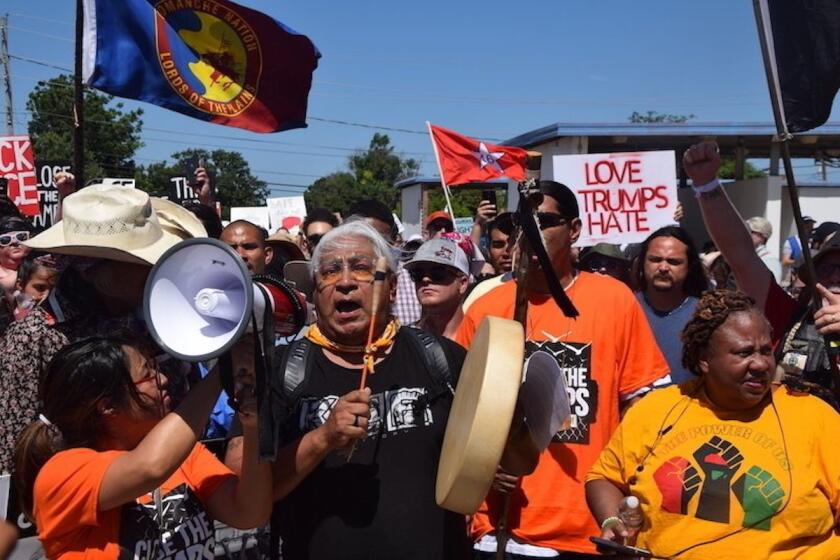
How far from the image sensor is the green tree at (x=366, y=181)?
6756cm

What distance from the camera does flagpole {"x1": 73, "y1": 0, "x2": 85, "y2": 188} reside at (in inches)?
184

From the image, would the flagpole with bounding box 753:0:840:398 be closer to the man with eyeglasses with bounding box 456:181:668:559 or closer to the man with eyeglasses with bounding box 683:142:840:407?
the man with eyeglasses with bounding box 683:142:840:407

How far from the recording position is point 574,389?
11.2 feet

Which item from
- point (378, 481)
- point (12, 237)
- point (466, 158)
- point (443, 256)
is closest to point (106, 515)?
point (378, 481)

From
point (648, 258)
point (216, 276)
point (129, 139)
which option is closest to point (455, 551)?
point (216, 276)

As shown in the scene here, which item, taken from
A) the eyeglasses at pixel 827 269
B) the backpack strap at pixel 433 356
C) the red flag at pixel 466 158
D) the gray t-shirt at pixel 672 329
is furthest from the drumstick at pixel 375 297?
the red flag at pixel 466 158

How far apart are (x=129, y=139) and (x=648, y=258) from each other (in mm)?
52706

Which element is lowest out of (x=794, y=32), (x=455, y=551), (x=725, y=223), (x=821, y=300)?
(x=455, y=551)

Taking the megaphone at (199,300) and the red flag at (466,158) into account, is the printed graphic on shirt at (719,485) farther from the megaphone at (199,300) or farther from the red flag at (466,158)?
the red flag at (466,158)

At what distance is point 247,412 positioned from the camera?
228 centimetres

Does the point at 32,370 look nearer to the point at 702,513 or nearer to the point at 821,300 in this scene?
the point at 702,513

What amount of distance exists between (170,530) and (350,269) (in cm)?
100

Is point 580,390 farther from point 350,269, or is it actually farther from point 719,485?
point 350,269

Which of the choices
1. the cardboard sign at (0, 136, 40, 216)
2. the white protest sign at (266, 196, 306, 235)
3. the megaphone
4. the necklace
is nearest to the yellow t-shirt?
the megaphone
